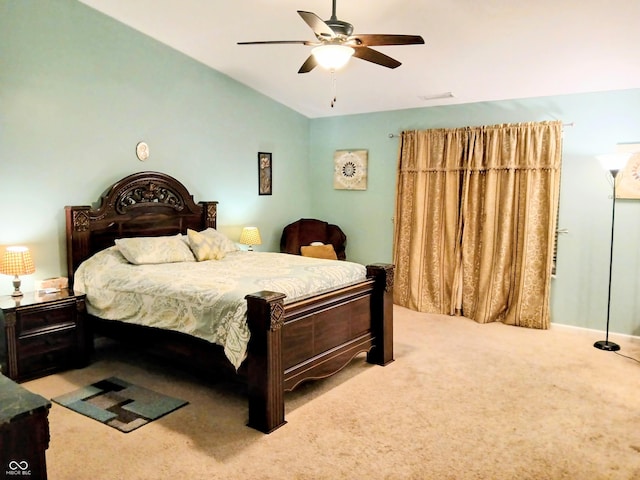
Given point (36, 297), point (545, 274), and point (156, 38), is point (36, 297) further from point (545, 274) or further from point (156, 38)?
point (545, 274)

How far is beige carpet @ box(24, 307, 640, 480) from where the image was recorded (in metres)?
2.54

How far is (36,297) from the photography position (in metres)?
3.82

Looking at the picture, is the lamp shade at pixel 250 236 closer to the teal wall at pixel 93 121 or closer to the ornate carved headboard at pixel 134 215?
→ the teal wall at pixel 93 121

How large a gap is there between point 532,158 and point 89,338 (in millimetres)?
4594

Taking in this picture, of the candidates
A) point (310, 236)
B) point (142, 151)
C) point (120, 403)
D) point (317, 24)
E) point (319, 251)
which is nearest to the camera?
point (317, 24)

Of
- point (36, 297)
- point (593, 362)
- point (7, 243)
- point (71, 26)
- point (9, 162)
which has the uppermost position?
point (71, 26)

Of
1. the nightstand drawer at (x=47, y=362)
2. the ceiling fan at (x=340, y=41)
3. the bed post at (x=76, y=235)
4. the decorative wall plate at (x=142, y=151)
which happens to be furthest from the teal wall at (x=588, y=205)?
the nightstand drawer at (x=47, y=362)

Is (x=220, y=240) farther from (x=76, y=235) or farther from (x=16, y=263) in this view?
(x=16, y=263)

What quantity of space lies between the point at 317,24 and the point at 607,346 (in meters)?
3.88

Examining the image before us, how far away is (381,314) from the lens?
407cm

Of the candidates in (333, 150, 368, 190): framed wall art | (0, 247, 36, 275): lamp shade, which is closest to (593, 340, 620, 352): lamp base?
(333, 150, 368, 190): framed wall art

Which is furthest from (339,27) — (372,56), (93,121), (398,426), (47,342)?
(47,342)

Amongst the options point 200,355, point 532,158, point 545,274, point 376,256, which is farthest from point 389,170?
point 200,355

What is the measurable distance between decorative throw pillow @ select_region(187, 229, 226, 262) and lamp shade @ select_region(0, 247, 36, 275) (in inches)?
53.5
